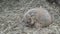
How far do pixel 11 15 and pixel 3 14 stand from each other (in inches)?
5.9

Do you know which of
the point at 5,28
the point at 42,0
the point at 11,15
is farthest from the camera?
the point at 42,0

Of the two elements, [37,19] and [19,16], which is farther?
[19,16]

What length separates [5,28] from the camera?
7.45 ft

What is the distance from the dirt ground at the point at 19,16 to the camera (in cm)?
217

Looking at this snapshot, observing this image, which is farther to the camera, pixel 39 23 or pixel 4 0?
pixel 4 0

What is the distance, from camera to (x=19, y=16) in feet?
8.40

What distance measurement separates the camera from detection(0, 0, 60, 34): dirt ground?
217cm

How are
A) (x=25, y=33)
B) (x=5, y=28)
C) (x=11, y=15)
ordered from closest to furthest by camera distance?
1. (x=25, y=33)
2. (x=5, y=28)
3. (x=11, y=15)

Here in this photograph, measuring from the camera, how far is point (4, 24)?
2.35 metres

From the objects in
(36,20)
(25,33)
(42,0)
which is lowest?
(25,33)

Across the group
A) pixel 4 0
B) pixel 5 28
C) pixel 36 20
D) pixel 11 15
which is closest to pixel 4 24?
pixel 5 28

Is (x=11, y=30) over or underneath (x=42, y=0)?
underneath

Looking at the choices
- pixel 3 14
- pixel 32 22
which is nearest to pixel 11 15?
pixel 3 14

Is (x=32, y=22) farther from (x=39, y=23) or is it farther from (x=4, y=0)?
(x=4, y=0)
